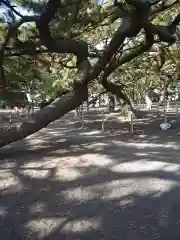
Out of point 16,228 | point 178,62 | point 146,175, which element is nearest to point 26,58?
point 146,175

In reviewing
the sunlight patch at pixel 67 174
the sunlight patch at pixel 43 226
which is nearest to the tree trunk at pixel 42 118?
the sunlight patch at pixel 67 174

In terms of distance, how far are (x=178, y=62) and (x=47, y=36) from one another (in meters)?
8.56

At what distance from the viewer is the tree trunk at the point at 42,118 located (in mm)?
6732

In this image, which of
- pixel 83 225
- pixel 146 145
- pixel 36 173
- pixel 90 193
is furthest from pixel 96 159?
pixel 83 225

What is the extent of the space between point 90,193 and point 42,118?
2.93 meters

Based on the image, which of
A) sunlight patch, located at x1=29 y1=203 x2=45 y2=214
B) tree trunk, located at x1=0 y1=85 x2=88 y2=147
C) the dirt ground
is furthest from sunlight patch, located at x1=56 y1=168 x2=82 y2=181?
tree trunk, located at x1=0 y1=85 x2=88 y2=147

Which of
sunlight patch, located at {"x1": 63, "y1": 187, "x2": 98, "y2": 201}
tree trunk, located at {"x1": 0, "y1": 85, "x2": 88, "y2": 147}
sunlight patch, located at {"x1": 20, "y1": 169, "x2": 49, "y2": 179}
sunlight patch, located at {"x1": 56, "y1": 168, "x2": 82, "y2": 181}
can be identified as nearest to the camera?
sunlight patch, located at {"x1": 63, "y1": 187, "x2": 98, "y2": 201}

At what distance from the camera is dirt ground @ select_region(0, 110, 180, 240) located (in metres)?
3.64

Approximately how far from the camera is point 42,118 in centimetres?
707

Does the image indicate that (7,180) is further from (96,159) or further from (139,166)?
(139,166)

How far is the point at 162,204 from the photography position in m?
4.14

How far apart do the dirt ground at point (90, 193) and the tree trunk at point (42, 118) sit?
1.32 feet

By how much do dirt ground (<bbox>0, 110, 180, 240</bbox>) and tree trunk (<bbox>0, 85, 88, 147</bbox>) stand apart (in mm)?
402

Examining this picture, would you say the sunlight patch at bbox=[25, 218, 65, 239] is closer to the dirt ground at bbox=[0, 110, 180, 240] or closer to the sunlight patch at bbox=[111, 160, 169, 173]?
the dirt ground at bbox=[0, 110, 180, 240]
